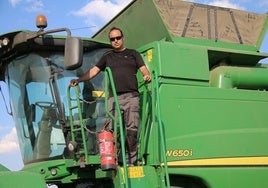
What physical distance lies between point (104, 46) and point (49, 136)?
1243 mm

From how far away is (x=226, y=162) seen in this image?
199 inches

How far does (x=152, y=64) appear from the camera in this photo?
503 cm

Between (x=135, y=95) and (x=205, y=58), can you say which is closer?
(x=135, y=95)

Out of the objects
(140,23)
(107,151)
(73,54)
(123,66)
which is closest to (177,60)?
(123,66)

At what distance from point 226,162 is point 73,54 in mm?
2136

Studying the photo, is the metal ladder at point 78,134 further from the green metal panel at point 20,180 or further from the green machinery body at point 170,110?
the green metal panel at point 20,180

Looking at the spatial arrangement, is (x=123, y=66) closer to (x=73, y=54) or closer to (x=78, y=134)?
(x=73, y=54)

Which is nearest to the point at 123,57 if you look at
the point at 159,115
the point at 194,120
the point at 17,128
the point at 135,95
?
the point at 135,95

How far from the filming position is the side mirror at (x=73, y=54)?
4.17m

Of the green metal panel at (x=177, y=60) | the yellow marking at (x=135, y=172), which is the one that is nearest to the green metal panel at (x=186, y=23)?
the green metal panel at (x=177, y=60)

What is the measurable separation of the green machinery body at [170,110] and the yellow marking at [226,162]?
0.01 m

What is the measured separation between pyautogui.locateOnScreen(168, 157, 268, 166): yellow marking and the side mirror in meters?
1.48

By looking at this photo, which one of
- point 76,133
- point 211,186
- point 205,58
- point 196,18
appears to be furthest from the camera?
point 196,18

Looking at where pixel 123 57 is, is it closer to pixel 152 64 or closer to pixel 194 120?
pixel 152 64
